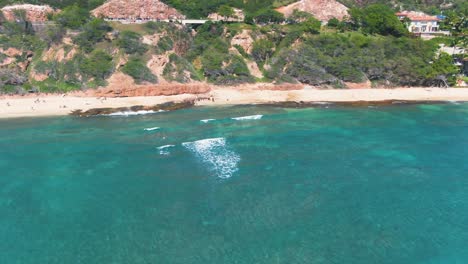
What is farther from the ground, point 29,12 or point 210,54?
point 29,12

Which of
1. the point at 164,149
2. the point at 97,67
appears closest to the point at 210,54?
the point at 97,67

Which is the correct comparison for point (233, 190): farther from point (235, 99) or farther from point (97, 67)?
point (97, 67)

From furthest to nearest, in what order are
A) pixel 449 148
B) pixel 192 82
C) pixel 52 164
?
pixel 192 82 → pixel 449 148 → pixel 52 164

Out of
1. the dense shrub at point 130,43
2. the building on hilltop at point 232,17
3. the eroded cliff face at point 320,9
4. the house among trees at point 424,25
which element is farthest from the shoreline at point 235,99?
the house among trees at point 424,25

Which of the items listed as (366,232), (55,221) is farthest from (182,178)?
(366,232)

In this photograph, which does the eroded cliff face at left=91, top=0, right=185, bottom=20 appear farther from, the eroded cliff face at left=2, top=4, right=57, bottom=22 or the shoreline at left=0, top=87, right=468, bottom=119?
the shoreline at left=0, top=87, right=468, bottom=119

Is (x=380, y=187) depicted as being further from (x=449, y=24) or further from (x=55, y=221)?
(x=449, y=24)
